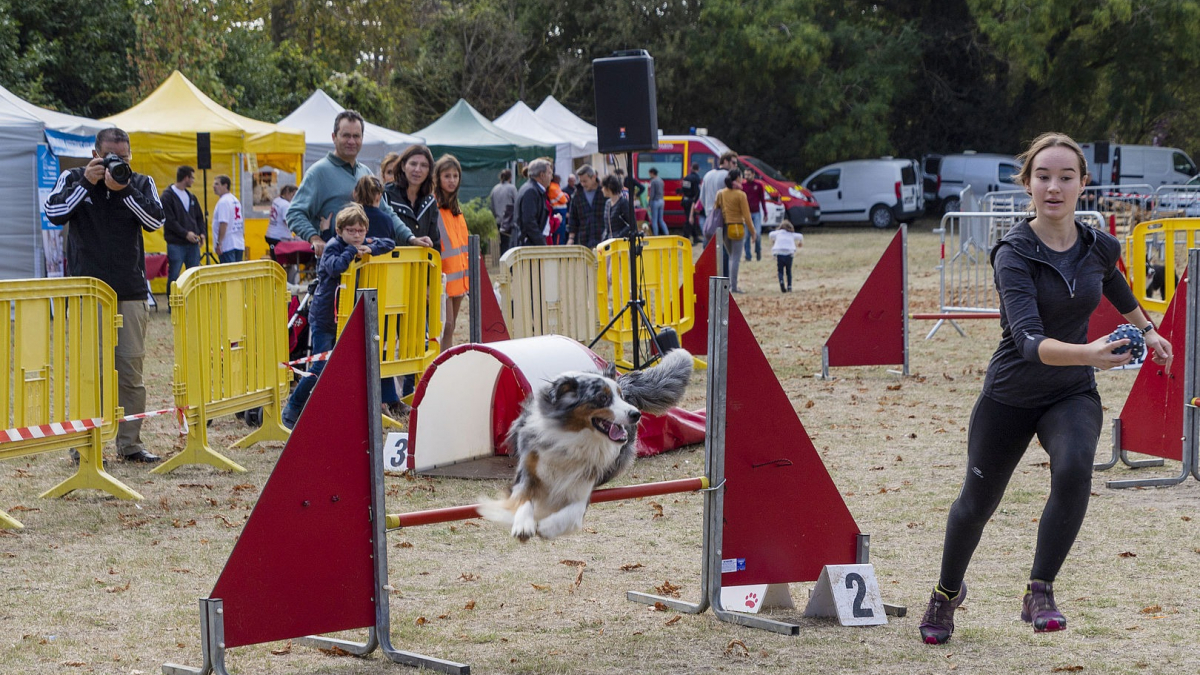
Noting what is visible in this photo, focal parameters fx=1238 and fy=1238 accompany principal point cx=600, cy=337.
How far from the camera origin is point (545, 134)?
2777 centimetres

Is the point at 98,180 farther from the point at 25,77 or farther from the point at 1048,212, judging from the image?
the point at 25,77

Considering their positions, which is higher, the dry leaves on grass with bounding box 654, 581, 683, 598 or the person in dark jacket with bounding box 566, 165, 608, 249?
the person in dark jacket with bounding box 566, 165, 608, 249

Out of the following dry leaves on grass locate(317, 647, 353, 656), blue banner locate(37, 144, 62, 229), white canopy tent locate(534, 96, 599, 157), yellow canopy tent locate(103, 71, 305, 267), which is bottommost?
dry leaves on grass locate(317, 647, 353, 656)

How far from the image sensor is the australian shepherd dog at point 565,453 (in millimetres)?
4473

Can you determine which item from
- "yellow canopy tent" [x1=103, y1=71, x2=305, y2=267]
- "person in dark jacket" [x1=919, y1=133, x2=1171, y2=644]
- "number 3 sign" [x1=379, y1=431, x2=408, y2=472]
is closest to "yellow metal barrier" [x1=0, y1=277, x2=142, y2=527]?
"number 3 sign" [x1=379, y1=431, x2=408, y2=472]

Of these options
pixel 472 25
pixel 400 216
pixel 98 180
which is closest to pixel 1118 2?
pixel 472 25

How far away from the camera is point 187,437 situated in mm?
7402

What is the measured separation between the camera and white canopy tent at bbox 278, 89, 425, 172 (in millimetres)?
21375

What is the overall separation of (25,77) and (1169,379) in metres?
23.3

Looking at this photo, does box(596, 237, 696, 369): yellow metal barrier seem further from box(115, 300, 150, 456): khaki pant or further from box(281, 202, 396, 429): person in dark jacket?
box(115, 300, 150, 456): khaki pant

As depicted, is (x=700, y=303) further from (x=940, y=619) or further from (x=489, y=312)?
(x=940, y=619)

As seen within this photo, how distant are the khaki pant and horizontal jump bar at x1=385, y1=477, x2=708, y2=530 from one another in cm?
382

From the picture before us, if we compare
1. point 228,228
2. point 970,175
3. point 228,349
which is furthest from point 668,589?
point 970,175

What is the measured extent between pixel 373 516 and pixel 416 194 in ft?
18.1
